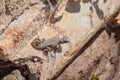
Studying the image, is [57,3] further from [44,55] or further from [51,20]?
[44,55]

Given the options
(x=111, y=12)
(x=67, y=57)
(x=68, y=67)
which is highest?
(x=111, y=12)

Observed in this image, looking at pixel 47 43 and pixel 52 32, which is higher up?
pixel 52 32

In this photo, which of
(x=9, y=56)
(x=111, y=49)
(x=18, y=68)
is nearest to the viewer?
(x=9, y=56)

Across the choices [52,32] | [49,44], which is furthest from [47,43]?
[52,32]

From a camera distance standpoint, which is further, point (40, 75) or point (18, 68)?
point (18, 68)

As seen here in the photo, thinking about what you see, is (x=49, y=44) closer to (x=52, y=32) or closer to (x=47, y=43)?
(x=47, y=43)

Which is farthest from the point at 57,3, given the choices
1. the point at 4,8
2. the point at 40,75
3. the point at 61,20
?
the point at 40,75

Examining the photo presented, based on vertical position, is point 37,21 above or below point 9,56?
above

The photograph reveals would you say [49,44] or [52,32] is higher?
[52,32]
